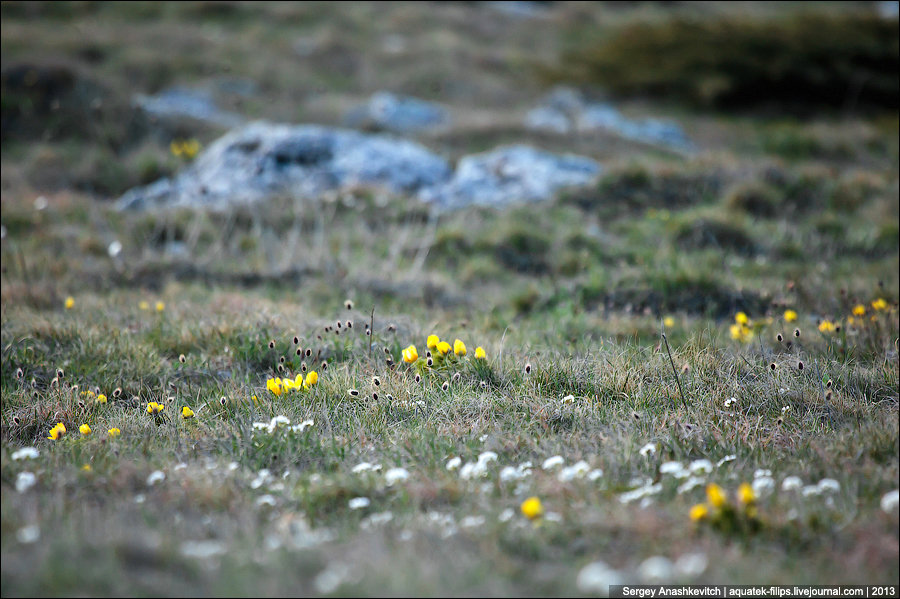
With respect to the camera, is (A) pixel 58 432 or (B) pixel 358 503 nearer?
(B) pixel 358 503

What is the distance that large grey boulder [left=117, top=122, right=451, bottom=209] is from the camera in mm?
8117

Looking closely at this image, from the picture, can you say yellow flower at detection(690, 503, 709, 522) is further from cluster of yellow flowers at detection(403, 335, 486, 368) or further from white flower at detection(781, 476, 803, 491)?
cluster of yellow flowers at detection(403, 335, 486, 368)

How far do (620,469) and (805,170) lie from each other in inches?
307

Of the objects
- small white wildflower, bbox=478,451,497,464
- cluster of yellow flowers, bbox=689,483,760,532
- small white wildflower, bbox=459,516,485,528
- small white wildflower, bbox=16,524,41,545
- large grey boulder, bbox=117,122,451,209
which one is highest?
cluster of yellow flowers, bbox=689,483,760,532

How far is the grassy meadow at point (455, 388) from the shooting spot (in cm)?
193

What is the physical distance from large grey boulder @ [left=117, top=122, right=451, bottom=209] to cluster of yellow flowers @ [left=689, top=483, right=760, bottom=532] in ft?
22.2

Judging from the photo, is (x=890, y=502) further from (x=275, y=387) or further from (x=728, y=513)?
(x=275, y=387)

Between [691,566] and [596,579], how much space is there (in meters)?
0.32

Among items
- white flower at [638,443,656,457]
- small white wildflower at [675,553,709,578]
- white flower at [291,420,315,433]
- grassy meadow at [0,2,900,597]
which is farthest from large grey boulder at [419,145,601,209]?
small white wildflower at [675,553,709,578]

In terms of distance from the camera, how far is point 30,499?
223cm

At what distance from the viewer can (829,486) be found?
2.19 meters

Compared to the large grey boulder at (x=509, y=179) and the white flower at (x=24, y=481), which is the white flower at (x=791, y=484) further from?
the large grey boulder at (x=509, y=179)

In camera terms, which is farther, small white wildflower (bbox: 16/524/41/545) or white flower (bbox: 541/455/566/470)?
white flower (bbox: 541/455/566/470)

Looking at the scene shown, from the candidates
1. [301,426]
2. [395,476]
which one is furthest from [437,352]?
[395,476]
